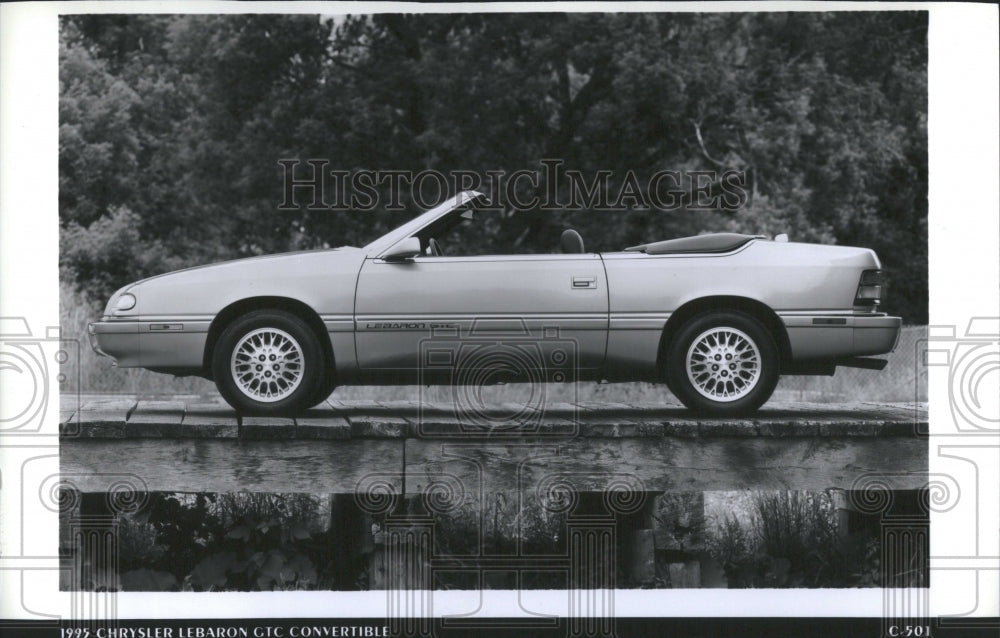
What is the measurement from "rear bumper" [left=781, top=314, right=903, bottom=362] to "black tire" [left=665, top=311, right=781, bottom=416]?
5.1 inches

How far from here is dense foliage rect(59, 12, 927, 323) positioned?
21.8ft

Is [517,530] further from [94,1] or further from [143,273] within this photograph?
[94,1]

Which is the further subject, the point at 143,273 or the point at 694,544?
the point at 143,273

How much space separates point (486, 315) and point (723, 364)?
4.28 ft

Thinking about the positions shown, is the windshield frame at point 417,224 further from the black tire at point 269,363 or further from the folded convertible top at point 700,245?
the folded convertible top at point 700,245

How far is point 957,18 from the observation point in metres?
6.20

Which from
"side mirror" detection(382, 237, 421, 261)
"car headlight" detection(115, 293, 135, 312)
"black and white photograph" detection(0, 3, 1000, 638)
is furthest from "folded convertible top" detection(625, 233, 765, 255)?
"car headlight" detection(115, 293, 135, 312)

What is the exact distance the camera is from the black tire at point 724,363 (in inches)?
244

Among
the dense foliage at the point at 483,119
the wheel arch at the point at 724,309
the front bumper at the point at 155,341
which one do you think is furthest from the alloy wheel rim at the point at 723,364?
the front bumper at the point at 155,341

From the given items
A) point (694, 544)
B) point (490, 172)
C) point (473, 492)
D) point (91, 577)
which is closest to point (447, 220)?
point (490, 172)

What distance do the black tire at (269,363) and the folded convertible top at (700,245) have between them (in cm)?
183

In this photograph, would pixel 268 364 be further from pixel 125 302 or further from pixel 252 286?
pixel 125 302

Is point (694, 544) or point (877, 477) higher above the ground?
point (877, 477)

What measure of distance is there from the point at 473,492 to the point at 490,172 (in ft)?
6.82
